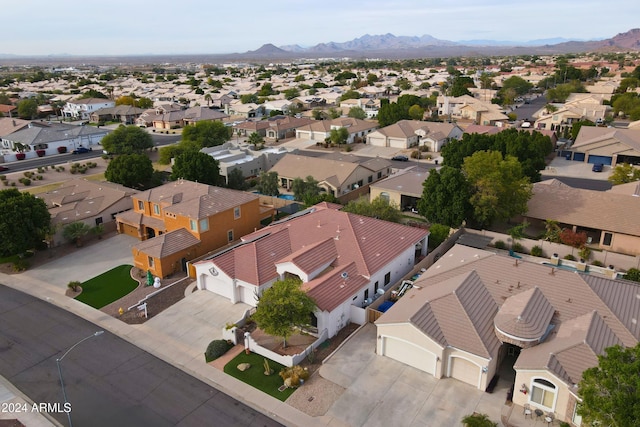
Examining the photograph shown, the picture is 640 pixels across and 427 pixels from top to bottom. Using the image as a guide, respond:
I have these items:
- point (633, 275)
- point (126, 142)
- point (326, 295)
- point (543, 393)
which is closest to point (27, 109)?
point (126, 142)

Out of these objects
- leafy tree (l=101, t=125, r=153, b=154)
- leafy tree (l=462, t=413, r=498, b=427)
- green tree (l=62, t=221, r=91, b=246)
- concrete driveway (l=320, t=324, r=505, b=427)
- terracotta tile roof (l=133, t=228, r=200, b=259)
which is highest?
leafy tree (l=101, t=125, r=153, b=154)

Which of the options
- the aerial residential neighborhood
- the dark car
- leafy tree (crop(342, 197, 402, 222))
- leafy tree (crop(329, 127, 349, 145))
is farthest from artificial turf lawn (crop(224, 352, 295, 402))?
the dark car

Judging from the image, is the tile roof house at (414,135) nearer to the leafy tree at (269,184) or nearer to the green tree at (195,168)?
the leafy tree at (269,184)

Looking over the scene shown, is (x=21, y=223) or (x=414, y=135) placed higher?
(x=21, y=223)

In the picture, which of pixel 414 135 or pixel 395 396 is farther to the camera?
pixel 414 135

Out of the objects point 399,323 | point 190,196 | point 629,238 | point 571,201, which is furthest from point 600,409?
point 190,196

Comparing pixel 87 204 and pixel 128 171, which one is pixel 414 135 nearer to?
pixel 128 171

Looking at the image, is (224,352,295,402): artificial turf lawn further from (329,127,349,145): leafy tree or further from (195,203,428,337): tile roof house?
(329,127,349,145): leafy tree

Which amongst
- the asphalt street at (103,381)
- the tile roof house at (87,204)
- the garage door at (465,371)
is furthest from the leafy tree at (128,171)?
the garage door at (465,371)
